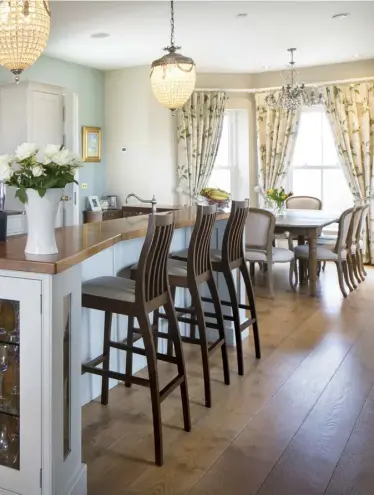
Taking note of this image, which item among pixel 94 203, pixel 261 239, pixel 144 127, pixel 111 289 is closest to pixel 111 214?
pixel 94 203

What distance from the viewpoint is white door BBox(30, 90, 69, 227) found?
5934mm

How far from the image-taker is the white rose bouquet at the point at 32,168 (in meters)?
1.90

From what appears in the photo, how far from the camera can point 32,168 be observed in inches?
74.0

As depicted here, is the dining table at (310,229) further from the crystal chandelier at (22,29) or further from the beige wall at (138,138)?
the crystal chandelier at (22,29)

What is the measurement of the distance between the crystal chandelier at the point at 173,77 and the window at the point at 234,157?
396 cm

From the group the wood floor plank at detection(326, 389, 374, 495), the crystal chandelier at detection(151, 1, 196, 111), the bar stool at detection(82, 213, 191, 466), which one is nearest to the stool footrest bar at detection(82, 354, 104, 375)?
the bar stool at detection(82, 213, 191, 466)

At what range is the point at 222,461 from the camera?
2346 mm

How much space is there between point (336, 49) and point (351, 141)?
1313 millimetres

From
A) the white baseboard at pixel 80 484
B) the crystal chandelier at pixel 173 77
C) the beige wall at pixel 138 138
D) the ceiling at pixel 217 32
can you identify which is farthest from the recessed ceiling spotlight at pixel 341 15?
the white baseboard at pixel 80 484

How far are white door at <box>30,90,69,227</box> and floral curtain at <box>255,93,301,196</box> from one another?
300cm

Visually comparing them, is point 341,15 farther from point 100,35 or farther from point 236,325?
point 236,325

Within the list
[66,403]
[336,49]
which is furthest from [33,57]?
[336,49]

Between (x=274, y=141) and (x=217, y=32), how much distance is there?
2.43m

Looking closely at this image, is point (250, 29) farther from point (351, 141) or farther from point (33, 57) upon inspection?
point (33, 57)
